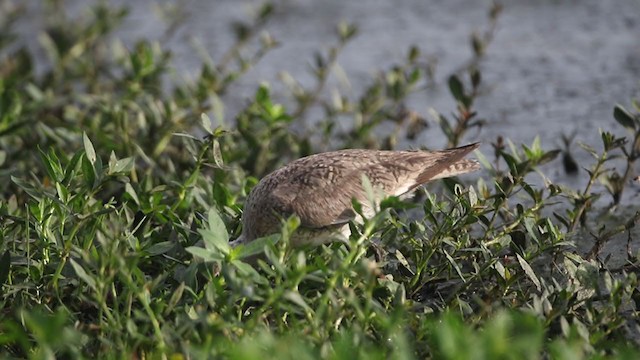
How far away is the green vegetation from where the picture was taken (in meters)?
3.24

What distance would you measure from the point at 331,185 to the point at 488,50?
12.9 ft

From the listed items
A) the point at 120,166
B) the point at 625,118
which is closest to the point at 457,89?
the point at 625,118

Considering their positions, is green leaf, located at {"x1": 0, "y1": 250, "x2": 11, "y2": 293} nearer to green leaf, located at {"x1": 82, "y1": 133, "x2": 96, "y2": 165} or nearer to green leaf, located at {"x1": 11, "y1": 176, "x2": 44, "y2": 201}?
green leaf, located at {"x1": 11, "y1": 176, "x2": 44, "y2": 201}

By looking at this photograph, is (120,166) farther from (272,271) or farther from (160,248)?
(272,271)

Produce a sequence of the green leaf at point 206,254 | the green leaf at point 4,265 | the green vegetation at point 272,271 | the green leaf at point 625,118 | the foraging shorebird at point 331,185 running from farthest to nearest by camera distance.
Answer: the green leaf at point 625,118, the foraging shorebird at point 331,185, the green leaf at point 4,265, the green leaf at point 206,254, the green vegetation at point 272,271

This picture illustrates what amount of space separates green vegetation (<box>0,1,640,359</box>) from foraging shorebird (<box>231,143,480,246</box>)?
0.10m

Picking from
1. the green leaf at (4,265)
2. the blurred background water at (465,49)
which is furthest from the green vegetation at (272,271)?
the blurred background water at (465,49)

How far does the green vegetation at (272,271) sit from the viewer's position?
324 centimetres

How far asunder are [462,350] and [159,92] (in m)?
4.01

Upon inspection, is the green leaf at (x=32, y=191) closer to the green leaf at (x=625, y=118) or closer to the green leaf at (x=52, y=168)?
the green leaf at (x=52, y=168)

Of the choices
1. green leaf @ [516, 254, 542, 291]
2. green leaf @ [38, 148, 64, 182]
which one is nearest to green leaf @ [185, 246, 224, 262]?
green leaf @ [38, 148, 64, 182]

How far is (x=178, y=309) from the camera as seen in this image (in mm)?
3541

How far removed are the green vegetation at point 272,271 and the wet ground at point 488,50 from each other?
3.67ft

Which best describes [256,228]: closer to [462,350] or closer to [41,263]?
→ [41,263]
